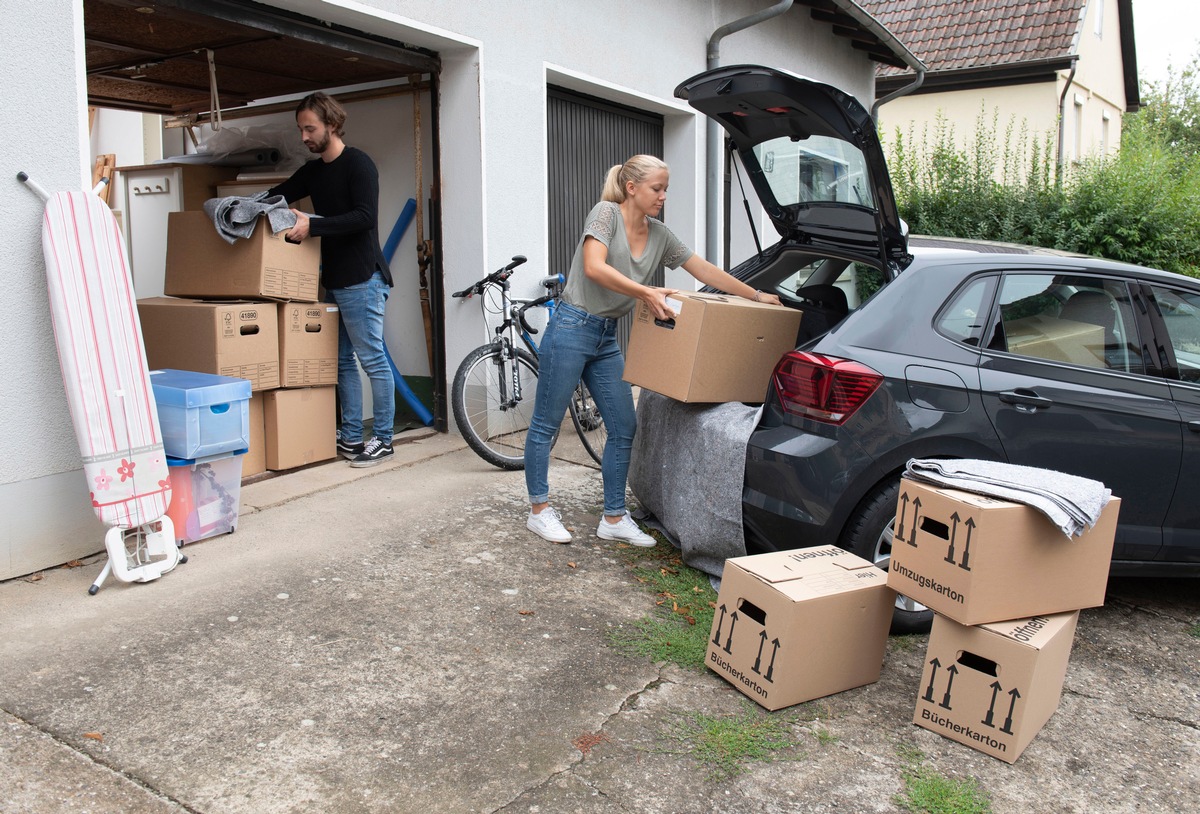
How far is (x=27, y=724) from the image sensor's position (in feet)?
9.53

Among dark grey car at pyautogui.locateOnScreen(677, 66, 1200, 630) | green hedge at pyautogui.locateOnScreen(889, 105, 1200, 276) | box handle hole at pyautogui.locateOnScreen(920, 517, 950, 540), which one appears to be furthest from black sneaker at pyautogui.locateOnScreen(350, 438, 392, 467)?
green hedge at pyautogui.locateOnScreen(889, 105, 1200, 276)

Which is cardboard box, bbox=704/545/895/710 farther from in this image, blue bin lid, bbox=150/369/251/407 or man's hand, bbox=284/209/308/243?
man's hand, bbox=284/209/308/243

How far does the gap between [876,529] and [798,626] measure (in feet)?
2.48

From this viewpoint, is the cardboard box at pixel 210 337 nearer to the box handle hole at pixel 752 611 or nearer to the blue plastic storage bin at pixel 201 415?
the blue plastic storage bin at pixel 201 415

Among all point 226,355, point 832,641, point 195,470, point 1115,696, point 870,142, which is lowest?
point 1115,696

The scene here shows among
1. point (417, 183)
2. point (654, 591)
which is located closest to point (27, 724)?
point (654, 591)

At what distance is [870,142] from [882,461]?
1.22m

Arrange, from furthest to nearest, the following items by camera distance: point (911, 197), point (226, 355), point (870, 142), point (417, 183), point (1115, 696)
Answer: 1. point (911, 197)
2. point (417, 183)
3. point (226, 355)
4. point (870, 142)
5. point (1115, 696)

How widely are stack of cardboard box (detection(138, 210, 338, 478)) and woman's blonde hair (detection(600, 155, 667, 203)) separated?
205 cm

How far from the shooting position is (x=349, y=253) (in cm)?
577

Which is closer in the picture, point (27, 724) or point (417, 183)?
point (27, 724)

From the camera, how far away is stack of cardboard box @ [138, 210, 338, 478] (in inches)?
207

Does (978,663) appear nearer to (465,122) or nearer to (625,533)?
(625,533)

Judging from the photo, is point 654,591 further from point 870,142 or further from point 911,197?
point 911,197
